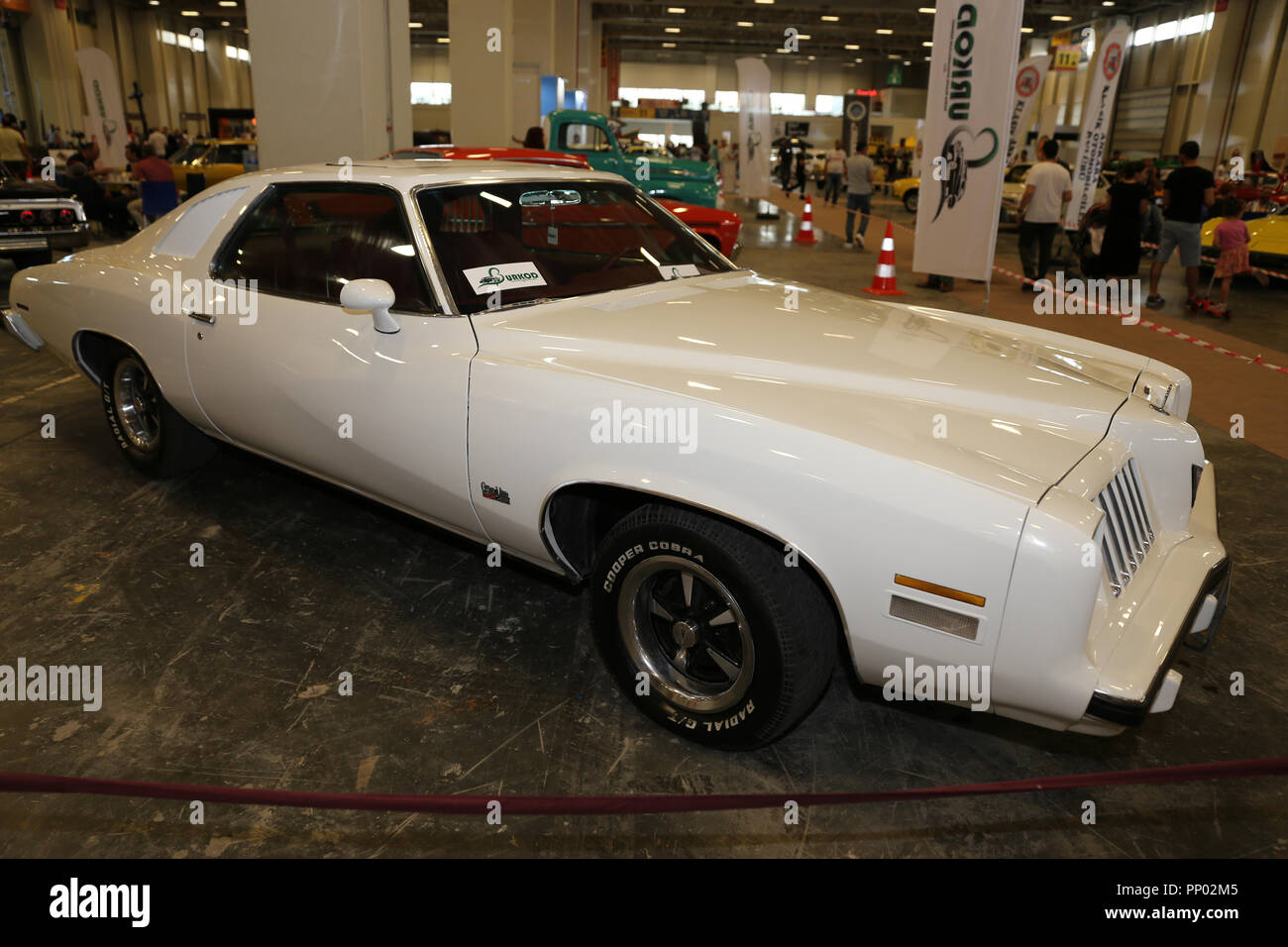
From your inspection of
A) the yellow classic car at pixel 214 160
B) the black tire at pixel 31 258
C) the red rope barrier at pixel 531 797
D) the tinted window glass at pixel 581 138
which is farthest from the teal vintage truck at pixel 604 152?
the red rope barrier at pixel 531 797

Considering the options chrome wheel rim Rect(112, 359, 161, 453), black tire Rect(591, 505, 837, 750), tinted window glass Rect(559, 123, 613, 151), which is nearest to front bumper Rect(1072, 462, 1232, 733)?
black tire Rect(591, 505, 837, 750)

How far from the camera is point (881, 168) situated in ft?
118

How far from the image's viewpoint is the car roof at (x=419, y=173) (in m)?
3.04

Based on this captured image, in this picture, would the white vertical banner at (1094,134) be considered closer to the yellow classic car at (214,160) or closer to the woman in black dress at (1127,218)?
the woman in black dress at (1127,218)

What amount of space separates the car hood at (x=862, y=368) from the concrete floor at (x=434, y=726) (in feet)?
3.09

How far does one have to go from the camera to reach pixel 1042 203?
32.5 ft

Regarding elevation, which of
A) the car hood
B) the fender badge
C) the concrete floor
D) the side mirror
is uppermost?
the side mirror

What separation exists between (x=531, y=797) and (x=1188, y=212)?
10.6m

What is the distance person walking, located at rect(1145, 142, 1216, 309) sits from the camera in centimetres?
927

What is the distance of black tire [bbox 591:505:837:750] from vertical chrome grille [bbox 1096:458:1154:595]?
0.70m

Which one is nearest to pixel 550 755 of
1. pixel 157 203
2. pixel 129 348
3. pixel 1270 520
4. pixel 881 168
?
pixel 129 348

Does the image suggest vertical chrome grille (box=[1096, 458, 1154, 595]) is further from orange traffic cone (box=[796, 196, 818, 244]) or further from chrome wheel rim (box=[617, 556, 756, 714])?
orange traffic cone (box=[796, 196, 818, 244])
